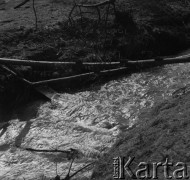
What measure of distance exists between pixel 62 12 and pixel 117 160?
5.71m

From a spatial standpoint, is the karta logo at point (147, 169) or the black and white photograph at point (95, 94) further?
the black and white photograph at point (95, 94)

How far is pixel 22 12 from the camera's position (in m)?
8.95

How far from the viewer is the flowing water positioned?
14.8 feet

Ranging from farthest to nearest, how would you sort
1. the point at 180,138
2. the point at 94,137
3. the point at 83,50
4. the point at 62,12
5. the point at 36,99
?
the point at 62,12, the point at 83,50, the point at 36,99, the point at 94,137, the point at 180,138

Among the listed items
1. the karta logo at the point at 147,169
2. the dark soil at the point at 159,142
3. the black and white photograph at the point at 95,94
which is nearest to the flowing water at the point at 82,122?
the black and white photograph at the point at 95,94

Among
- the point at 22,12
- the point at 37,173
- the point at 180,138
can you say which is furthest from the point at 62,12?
the point at 180,138

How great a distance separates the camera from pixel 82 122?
5367 millimetres

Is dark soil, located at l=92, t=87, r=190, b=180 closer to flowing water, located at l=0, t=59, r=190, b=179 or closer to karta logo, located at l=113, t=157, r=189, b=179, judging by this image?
karta logo, located at l=113, t=157, r=189, b=179

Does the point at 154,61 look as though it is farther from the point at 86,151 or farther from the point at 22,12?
the point at 22,12

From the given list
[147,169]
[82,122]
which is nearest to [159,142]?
[147,169]

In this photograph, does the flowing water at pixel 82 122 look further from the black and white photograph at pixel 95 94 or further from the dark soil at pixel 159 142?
the dark soil at pixel 159 142

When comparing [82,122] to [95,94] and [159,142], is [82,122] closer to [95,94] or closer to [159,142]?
[95,94]

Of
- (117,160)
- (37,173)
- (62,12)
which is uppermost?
(62,12)

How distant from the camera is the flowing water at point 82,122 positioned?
452 cm
